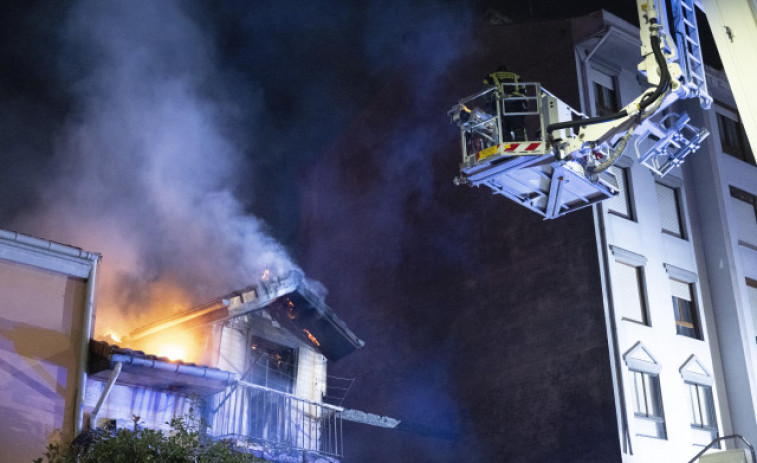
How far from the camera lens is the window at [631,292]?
20844 mm

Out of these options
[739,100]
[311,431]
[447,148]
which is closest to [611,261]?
[447,148]

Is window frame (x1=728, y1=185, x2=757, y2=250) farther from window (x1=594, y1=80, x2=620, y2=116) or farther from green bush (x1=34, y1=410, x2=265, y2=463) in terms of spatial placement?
green bush (x1=34, y1=410, x2=265, y2=463)

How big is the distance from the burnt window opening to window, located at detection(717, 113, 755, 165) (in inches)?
592

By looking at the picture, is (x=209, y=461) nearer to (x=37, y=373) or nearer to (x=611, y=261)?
(x=37, y=373)

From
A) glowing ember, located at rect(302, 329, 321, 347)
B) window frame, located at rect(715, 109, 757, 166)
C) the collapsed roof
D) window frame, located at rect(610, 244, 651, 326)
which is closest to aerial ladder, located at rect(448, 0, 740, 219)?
the collapsed roof

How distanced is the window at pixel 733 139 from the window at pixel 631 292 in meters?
6.38

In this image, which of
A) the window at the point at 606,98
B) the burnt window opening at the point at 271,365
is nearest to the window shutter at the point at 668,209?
the window at the point at 606,98

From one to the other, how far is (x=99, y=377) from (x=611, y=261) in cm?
1273

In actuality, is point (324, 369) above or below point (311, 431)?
above

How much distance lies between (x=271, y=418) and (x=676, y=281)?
12095 mm

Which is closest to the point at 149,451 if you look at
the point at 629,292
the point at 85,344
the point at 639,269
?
the point at 85,344

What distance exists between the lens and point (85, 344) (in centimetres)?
1316

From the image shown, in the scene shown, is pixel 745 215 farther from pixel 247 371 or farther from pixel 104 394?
pixel 104 394

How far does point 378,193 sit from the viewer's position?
26.9 m
